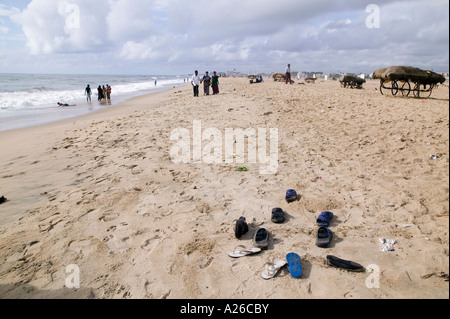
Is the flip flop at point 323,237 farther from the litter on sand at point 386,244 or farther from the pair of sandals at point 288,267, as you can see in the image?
the litter on sand at point 386,244

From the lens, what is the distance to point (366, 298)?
2.21 m

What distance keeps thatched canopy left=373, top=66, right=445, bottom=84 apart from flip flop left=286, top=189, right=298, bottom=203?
967 centimetres

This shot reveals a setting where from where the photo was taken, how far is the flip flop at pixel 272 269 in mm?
2531

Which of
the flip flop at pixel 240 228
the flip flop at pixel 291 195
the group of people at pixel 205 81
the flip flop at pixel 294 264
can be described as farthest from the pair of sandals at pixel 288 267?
the group of people at pixel 205 81

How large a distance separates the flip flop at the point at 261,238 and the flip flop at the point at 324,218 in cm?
70

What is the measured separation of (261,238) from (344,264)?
2.95 feet

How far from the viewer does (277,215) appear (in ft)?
11.3

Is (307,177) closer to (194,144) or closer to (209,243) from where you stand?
(209,243)

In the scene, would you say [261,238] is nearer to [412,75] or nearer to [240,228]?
[240,228]

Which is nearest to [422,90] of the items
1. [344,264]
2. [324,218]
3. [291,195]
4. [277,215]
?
[291,195]

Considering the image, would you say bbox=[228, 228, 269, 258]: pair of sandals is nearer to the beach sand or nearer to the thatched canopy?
the beach sand

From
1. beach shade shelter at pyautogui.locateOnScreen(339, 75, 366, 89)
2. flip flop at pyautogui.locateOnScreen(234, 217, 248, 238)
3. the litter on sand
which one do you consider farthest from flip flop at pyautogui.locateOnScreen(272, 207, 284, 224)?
beach shade shelter at pyautogui.locateOnScreen(339, 75, 366, 89)

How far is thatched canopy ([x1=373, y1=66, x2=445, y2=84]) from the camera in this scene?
34.0ft
